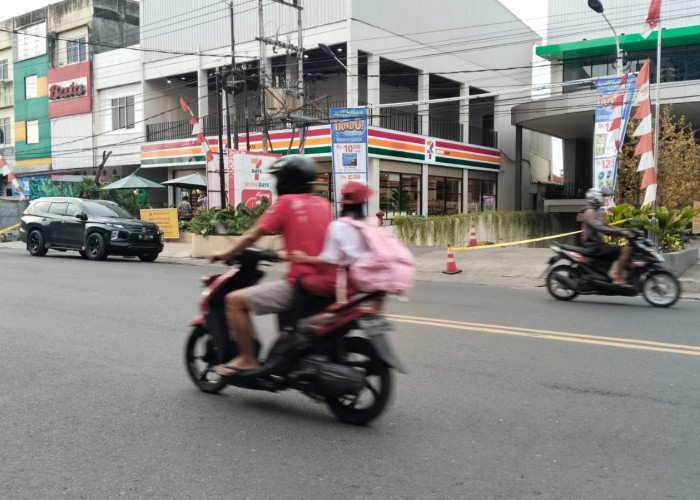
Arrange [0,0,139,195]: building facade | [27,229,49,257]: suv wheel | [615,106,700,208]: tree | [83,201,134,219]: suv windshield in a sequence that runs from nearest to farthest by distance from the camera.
Answer: [83,201,134,219]: suv windshield → [27,229,49,257]: suv wheel → [615,106,700,208]: tree → [0,0,139,195]: building facade

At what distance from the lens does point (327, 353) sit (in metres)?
4.11

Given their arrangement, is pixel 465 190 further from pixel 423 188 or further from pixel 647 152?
pixel 647 152

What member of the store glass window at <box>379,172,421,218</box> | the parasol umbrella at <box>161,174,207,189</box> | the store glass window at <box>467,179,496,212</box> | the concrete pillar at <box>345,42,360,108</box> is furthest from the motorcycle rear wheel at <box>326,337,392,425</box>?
the store glass window at <box>467,179,496,212</box>

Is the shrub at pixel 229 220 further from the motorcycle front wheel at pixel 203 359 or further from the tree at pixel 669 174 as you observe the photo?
the motorcycle front wheel at pixel 203 359

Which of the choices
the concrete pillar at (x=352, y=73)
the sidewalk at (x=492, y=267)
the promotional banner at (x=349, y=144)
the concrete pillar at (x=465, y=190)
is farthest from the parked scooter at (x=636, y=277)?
the concrete pillar at (x=465, y=190)

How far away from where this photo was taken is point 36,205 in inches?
724

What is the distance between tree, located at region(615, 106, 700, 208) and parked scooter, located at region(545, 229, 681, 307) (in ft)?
38.8

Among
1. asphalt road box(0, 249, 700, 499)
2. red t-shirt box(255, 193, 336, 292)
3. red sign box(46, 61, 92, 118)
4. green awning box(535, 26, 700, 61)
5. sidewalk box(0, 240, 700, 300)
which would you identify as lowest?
asphalt road box(0, 249, 700, 499)

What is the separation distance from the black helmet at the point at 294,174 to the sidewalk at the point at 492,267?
30.4ft

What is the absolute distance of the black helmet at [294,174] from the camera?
414 cm

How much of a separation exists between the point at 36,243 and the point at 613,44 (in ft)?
99.0

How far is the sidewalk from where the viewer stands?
13.0m

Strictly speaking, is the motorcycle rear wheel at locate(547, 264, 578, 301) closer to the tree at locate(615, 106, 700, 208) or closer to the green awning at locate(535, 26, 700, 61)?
the tree at locate(615, 106, 700, 208)

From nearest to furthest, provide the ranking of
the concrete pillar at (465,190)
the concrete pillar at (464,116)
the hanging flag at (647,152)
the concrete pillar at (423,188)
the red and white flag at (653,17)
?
1. the hanging flag at (647,152)
2. the red and white flag at (653,17)
3. the concrete pillar at (423,188)
4. the concrete pillar at (464,116)
5. the concrete pillar at (465,190)
